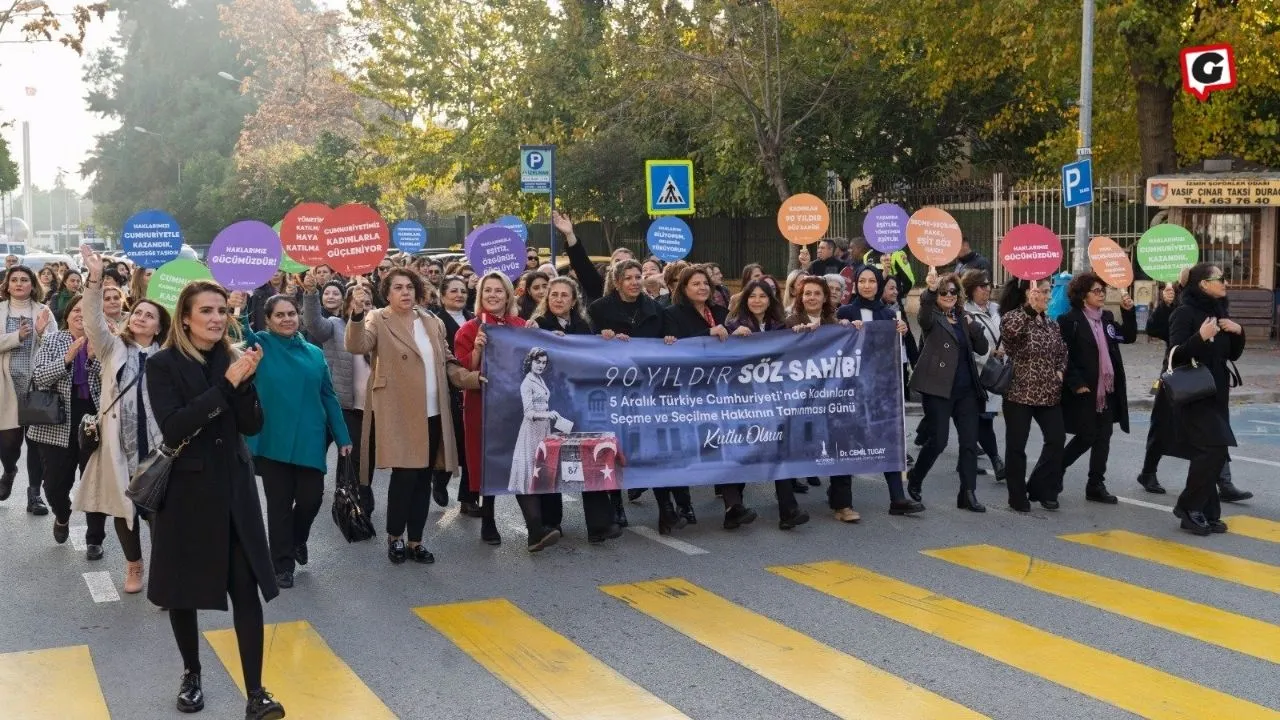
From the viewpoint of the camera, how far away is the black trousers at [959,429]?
1008 cm

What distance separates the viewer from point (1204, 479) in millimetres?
9180

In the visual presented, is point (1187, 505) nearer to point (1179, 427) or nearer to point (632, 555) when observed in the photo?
point (1179, 427)

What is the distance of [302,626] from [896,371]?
4.77 meters

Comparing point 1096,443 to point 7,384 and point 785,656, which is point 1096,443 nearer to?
point 785,656

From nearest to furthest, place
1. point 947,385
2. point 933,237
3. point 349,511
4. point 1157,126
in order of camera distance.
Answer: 1. point 349,511
2. point 947,385
3. point 933,237
4. point 1157,126

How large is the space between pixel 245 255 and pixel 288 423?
2.22 metres

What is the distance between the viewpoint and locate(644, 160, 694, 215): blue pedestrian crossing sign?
16.2 m

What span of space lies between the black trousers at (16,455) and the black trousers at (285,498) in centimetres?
320

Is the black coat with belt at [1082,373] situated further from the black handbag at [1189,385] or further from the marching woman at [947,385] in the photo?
the black handbag at [1189,385]

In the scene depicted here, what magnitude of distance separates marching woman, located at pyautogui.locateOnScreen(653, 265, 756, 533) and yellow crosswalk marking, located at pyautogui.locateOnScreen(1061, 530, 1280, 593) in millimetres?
2097

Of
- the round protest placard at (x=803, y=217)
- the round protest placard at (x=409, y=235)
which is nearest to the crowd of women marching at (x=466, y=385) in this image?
the round protest placard at (x=803, y=217)

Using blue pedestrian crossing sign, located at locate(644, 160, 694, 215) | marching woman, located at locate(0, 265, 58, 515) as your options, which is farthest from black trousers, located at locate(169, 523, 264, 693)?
blue pedestrian crossing sign, located at locate(644, 160, 694, 215)

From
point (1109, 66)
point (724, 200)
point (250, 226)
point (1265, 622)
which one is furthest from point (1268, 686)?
point (724, 200)

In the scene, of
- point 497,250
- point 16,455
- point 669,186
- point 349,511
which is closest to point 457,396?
point 349,511
